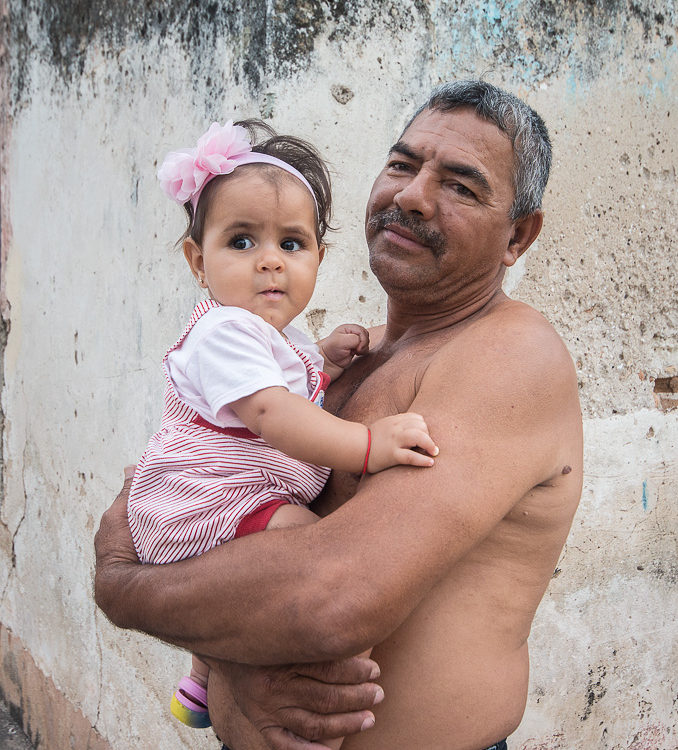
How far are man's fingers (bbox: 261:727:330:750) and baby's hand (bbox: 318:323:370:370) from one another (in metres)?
1.01

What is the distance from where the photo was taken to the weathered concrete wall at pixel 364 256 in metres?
2.72

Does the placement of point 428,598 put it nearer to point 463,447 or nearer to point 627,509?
point 463,447

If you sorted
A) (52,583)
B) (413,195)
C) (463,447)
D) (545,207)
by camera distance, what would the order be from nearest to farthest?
1. (463,447)
2. (413,195)
3. (545,207)
4. (52,583)

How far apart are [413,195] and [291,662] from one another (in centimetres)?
113

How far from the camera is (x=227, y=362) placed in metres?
1.66

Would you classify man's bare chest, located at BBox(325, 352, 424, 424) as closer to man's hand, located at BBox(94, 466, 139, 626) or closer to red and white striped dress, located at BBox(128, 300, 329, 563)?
red and white striped dress, located at BBox(128, 300, 329, 563)

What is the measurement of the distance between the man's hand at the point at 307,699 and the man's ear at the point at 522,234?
3.76 ft

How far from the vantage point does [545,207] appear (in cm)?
294

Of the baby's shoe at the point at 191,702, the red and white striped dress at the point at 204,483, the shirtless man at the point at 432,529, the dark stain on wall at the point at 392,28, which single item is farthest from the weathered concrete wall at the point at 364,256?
the red and white striped dress at the point at 204,483

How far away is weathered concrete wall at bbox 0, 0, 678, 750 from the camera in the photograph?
2723mm

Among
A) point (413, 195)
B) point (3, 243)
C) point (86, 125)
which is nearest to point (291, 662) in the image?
point (413, 195)

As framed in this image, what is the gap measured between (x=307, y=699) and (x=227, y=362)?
0.69 m

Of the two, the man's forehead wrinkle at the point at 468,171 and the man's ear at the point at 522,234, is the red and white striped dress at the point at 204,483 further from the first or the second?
the man's ear at the point at 522,234

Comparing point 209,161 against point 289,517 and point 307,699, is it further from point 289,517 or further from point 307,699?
point 307,699
